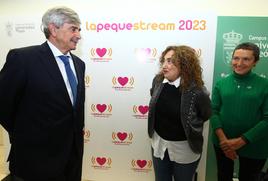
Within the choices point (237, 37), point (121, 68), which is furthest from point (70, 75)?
point (237, 37)

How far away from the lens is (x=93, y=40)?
8.95 feet

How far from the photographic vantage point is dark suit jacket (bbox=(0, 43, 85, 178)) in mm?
1554

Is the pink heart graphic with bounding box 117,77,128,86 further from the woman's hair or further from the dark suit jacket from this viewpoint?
the dark suit jacket

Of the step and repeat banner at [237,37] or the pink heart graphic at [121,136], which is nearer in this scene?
the step and repeat banner at [237,37]

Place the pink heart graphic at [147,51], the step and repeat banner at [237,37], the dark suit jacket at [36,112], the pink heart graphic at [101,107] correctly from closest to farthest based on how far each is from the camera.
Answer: the dark suit jacket at [36,112] → the step and repeat banner at [237,37] → the pink heart graphic at [147,51] → the pink heart graphic at [101,107]

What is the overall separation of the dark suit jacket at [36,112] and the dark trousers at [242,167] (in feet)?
4.19

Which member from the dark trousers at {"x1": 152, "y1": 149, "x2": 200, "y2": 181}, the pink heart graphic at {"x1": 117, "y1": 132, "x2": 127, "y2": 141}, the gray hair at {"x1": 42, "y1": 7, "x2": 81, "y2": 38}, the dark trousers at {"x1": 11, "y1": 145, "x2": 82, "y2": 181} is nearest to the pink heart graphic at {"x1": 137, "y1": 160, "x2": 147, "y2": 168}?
the pink heart graphic at {"x1": 117, "y1": 132, "x2": 127, "y2": 141}

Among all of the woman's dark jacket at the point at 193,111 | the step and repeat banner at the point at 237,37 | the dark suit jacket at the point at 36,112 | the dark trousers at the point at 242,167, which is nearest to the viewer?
the dark suit jacket at the point at 36,112

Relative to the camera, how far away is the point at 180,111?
6.32ft

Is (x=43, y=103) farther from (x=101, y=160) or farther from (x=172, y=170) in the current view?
(x=101, y=160)

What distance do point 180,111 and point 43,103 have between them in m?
0.96

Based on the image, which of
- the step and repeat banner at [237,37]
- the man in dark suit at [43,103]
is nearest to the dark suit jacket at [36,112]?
the man in dark suit at [43,103]

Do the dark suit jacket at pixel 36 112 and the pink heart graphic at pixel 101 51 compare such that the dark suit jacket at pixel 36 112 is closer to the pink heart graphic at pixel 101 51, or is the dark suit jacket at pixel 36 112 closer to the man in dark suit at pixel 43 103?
the man in dark suit at pixel 43 103

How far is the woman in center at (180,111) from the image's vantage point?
6.36ft
